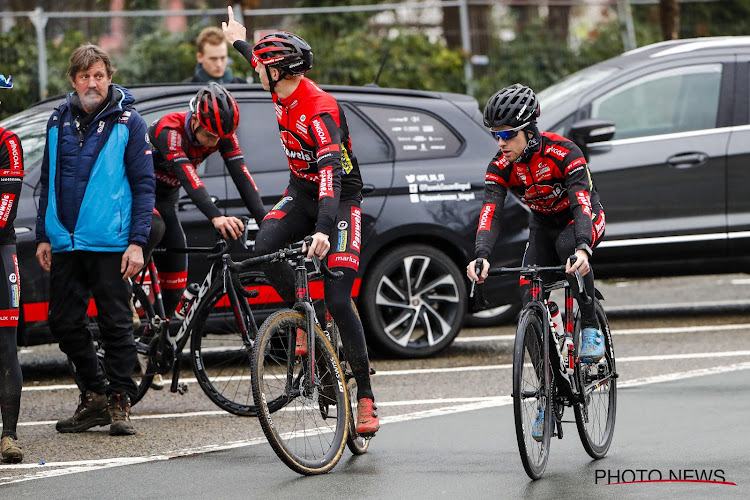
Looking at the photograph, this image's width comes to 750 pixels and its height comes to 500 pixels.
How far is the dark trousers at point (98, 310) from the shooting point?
24.6ft

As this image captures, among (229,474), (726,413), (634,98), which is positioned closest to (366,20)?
(634,98)

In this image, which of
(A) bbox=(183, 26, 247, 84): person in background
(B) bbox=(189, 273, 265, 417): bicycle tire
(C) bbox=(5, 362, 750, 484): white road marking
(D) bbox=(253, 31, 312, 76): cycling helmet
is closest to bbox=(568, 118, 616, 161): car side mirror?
(C) bbox=(5, 362, 750, 484): white road marking

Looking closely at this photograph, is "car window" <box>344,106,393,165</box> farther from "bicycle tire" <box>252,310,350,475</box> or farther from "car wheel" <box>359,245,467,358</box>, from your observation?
"bicycle tire" <box>252,310,350,475</box>

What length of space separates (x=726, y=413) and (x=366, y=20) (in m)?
11.3

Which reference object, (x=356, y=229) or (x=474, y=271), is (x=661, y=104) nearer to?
(x=356, y=229)

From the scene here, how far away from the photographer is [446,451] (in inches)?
274

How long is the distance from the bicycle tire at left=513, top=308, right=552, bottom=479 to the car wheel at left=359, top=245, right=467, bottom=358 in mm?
3500

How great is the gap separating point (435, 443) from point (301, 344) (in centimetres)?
109

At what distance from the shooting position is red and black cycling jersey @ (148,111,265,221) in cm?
780

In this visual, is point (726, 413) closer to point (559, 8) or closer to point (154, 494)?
point (154, 494)

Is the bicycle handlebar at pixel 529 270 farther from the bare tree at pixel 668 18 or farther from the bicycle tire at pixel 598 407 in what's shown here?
the bare tree at pixel 668 18

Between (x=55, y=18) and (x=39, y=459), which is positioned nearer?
(x=39, y=459)

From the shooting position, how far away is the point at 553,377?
6449 millimetres

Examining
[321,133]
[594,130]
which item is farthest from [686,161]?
[321,133]
